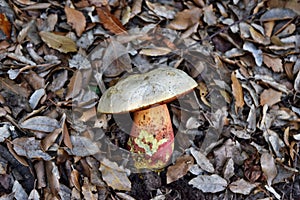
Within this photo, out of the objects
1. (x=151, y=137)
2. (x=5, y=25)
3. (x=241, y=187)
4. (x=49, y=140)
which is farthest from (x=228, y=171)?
(x=5, y=25)

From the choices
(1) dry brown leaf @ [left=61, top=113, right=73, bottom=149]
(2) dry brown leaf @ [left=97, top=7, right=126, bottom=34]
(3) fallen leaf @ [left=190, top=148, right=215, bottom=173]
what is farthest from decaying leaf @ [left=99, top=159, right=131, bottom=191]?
(2) dry brown leaf @ [left=97, top=7, right=126, bottom=34]

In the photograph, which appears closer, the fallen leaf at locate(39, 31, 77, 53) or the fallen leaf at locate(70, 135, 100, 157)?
the fallen leaf at locate(70, 135, 100, 157)

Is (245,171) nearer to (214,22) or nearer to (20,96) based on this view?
(214,22)

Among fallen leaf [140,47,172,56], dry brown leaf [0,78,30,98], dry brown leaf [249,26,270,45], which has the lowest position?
dry brown leaf [0,78,30,98]

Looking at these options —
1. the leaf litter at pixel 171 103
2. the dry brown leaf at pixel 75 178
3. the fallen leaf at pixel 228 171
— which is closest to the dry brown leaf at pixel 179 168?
the leaf litter at pixel 171 103

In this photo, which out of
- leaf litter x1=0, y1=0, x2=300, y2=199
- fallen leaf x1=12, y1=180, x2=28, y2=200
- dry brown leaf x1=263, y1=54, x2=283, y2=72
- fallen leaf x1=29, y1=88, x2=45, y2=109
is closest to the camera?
fallen leaf x1=12, y1=180, x2=28, y2=200

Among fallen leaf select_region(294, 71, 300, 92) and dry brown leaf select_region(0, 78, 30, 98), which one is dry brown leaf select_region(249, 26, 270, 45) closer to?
fallen leaf select_region(294, 71, 300, 92)
